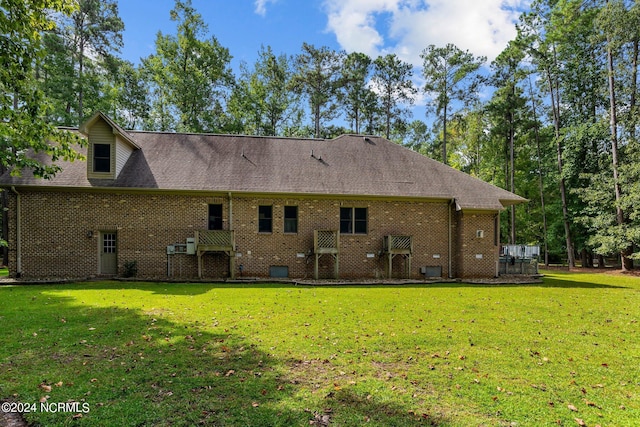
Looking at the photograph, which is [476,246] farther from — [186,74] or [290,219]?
[186,74]

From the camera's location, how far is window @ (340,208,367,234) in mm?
15383

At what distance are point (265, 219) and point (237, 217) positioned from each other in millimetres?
1248

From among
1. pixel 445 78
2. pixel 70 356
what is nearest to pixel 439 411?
pixel 70 356

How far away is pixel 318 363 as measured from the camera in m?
4.78

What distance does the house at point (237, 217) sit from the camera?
13961 mm

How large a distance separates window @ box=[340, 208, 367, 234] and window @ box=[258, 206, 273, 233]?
328 centimetres

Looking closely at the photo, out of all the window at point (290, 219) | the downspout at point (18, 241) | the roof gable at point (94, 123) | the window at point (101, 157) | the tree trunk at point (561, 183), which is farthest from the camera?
the tree trunk at point (561, 183)

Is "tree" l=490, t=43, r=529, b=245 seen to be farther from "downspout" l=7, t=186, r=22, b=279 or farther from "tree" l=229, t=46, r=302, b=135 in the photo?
"downspout" l=7, t=186, r=22, b=279

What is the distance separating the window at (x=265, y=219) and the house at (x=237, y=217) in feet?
0.15

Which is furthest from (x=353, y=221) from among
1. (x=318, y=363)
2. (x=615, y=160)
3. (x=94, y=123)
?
(x=615, y=160)

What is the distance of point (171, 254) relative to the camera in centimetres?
1428

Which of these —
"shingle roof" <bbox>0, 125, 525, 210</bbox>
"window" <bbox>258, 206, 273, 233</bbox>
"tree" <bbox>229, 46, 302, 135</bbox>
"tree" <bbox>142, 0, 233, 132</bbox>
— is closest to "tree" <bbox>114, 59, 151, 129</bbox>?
"tree" <bbox>142, 0, 233, 132</bbox>

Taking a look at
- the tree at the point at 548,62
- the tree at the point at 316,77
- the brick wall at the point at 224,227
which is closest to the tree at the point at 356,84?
the tree at the point at 316,77

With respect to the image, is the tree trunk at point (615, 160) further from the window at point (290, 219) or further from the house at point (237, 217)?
the window at point (290, 219)
